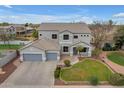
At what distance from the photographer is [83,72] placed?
28.1 ft

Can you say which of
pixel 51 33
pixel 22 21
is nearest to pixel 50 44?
pixel 51 33

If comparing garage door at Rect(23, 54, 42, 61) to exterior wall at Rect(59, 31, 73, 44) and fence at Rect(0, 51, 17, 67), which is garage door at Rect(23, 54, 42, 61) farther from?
exterior wall at Rect(59, 31, 73, 44)

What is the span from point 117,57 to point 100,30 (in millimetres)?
3344

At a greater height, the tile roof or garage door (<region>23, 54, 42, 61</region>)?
the tile roof

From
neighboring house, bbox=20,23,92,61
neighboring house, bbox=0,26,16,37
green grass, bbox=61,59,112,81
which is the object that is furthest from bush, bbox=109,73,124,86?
neighboring house, bbox=0,26,16,37

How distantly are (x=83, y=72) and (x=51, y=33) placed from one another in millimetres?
4544

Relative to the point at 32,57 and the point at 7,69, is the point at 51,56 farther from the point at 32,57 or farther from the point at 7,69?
the point at 7,69

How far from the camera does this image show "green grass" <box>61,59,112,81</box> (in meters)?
7.86

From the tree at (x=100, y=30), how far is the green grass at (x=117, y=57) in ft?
6.07

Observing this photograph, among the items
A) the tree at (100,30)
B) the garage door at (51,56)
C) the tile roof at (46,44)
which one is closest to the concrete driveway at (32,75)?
the garage door at (51,56)

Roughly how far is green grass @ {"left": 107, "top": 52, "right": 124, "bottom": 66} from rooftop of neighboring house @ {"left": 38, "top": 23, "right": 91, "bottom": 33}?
7.02 ft

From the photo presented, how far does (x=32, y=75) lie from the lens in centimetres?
833

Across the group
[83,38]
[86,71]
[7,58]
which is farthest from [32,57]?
[83,38]

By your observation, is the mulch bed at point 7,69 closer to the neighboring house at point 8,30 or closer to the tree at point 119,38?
the neighboring house at point 8,30
